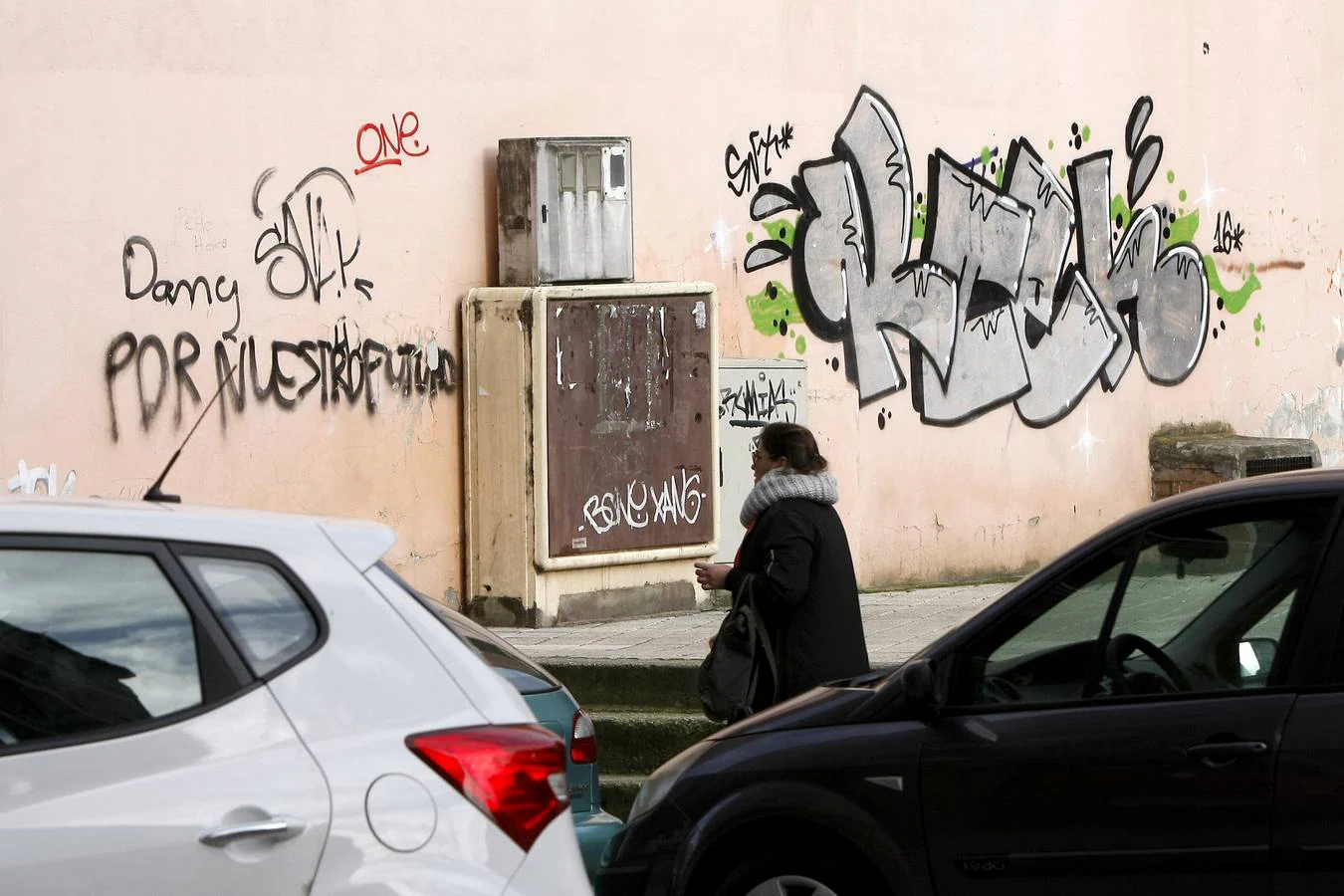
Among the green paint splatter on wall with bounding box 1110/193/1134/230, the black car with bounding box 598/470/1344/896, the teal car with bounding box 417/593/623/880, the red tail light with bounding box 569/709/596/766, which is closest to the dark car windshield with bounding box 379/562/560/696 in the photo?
the teal car with bounding box 417/593/623/880

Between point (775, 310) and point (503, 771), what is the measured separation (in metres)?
9.54

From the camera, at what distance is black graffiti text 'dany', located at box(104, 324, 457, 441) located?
10242 millimetres

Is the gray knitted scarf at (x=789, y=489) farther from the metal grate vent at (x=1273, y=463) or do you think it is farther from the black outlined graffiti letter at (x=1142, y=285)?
the metal grate vent at (x=1273, y=463)

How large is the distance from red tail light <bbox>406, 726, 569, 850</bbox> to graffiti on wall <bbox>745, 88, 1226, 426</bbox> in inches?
367

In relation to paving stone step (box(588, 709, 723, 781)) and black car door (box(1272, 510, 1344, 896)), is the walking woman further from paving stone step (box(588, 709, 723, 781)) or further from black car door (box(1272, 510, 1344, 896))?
black car door (box(1272, 510, 1344, 896))

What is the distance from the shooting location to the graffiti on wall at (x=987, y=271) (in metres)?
13.4

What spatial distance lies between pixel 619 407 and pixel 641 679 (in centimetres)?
253

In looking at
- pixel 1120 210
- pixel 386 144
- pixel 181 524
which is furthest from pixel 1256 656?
pixel 1120 210

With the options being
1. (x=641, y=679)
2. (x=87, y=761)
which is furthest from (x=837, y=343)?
(x=87, y=761)

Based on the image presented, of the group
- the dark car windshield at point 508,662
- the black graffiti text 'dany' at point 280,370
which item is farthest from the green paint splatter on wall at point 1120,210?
the dark car windshield at point 508,662

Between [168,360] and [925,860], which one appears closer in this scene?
[925,860]

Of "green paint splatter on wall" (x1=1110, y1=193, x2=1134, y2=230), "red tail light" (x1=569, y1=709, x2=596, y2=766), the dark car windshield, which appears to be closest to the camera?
the dark car windshield

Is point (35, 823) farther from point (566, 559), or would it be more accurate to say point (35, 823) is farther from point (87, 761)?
point (566, 559)

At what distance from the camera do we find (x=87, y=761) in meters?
3.39
